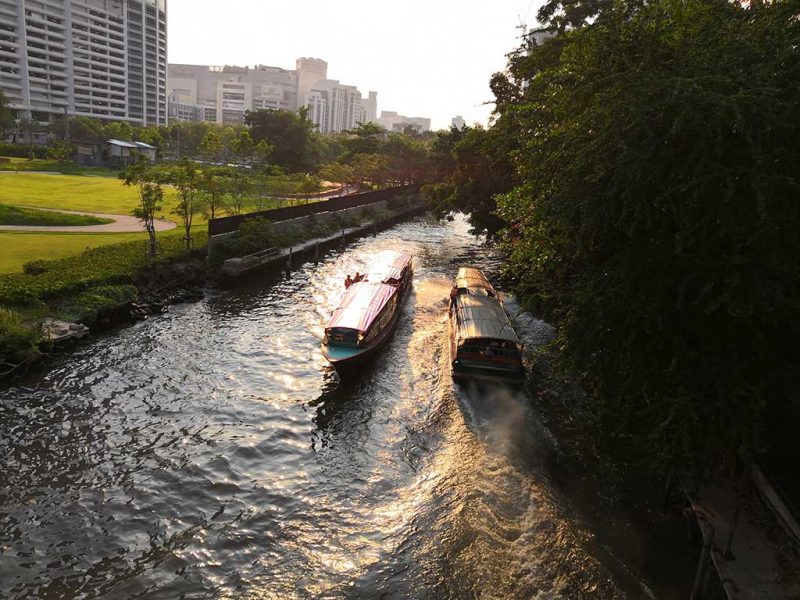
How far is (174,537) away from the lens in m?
12.5

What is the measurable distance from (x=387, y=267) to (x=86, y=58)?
157480mm

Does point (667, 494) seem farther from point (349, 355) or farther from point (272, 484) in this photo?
point (349, 355)

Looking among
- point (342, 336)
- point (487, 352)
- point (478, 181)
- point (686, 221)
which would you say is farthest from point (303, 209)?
point (686, 221)

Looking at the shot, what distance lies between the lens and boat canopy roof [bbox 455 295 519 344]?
2048 cm

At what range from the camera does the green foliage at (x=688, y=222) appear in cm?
966

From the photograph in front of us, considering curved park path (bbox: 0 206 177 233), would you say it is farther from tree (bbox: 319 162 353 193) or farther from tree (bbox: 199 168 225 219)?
tree (bbox: 319 162 353 193)

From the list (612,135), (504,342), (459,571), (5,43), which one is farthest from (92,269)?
(5,43)

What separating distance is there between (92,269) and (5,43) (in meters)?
139

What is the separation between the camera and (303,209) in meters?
46.5

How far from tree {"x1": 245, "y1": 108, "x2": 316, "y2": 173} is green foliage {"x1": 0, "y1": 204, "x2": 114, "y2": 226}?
48.8m

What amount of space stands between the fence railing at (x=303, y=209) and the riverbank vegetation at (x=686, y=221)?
25.8 m

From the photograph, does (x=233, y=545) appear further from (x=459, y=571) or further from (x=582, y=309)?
(x=582, y=309)

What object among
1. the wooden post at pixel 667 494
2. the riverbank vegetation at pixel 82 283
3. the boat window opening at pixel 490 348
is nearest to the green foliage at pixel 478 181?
the boat window opening at pixel 490 348

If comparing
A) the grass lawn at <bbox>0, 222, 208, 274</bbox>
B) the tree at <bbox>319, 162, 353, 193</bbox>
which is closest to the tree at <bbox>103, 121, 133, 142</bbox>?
the tree at <bbox>319, 162, 353, 193</bbox>
